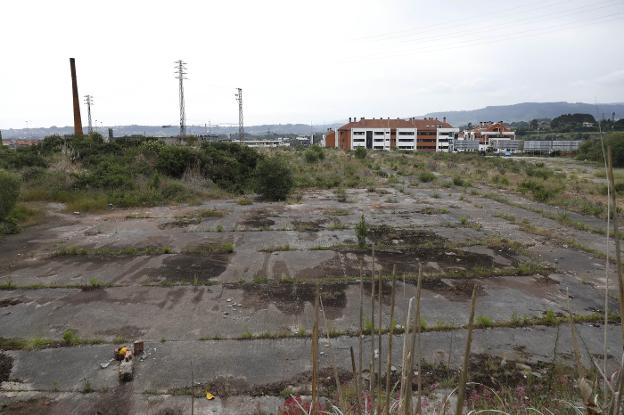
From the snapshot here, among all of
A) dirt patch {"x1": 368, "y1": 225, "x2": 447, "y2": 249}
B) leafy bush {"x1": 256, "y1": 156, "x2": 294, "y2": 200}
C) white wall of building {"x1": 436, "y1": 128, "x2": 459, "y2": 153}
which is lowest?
dirt patch {"x1": 368, "y1": 225, "x2": 447, "y2": 249}

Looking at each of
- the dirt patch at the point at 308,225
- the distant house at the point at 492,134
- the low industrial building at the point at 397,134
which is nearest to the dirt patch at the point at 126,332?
the dirt patch at the point at 308,225

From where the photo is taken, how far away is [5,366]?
4312 millimetres

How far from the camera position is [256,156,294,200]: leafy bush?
14.8 meters

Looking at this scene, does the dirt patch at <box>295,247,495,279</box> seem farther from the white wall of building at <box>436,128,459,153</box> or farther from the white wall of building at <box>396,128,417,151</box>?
the white wall of building at <box>436,128,459,153</box>

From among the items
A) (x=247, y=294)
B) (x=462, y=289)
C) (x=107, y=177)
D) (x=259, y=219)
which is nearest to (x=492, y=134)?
(x=107, y=177)

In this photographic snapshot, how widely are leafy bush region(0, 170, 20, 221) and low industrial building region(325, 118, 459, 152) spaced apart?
220 ft

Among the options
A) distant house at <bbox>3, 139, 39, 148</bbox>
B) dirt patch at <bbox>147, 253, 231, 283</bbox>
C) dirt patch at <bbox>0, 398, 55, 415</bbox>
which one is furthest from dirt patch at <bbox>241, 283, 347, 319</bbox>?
distant house at <bbox>3, 139, 39, 148</bbox>

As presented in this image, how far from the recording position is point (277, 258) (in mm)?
7984

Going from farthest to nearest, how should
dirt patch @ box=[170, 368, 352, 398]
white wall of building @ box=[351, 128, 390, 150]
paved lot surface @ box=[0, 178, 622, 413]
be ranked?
white wall of building @ box=[351, 128, 390, 150]
paved lot surface @ box=[0, 178, 622, 413]
dirt patch @ box=[170, 368, 352, 398]

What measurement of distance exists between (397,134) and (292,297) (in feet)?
238

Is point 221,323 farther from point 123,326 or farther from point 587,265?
point 587,265

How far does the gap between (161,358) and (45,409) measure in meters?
1.13

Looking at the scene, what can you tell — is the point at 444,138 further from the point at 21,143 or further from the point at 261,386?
the point at 261,386

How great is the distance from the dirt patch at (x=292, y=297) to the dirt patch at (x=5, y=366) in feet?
9.17
